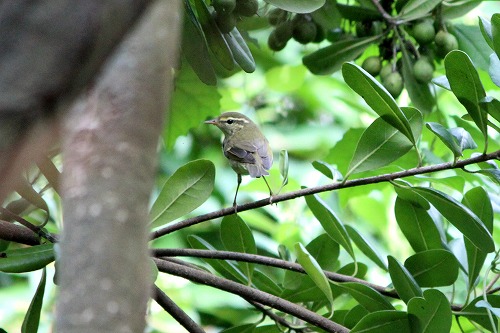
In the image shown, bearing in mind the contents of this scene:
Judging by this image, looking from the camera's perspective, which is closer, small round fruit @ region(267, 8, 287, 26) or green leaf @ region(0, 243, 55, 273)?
green leaf @ region(0, 243, 55, 273)

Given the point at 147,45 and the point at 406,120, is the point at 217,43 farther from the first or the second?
the point at 147,45

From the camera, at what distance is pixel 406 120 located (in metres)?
1.13

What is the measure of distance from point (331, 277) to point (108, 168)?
76cm

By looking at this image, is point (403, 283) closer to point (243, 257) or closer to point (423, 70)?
point (243, 257)

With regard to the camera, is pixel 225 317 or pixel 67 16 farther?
pixel 225 317

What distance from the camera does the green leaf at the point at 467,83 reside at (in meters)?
1.09

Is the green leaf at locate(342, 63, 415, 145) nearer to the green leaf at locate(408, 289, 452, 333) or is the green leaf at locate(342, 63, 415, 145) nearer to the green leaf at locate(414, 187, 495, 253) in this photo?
the green leaf at locate(414, 187, 495, 253)

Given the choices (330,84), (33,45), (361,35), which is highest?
(33,45)

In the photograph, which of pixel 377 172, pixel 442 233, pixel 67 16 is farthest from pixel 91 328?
pixel 377 172

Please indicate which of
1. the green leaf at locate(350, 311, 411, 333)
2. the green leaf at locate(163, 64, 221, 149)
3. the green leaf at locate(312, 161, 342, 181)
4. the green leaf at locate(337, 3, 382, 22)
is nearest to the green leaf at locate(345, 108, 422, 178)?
the green leaf at locate(312, 161, 342, 181)

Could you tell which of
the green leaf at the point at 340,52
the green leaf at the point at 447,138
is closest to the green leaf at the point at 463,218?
the green leaf at the point at 447,138

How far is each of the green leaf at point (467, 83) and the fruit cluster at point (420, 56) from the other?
12.7 inches

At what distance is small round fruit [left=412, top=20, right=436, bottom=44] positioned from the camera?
1427mm

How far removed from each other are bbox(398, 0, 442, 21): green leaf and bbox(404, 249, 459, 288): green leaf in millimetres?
452
